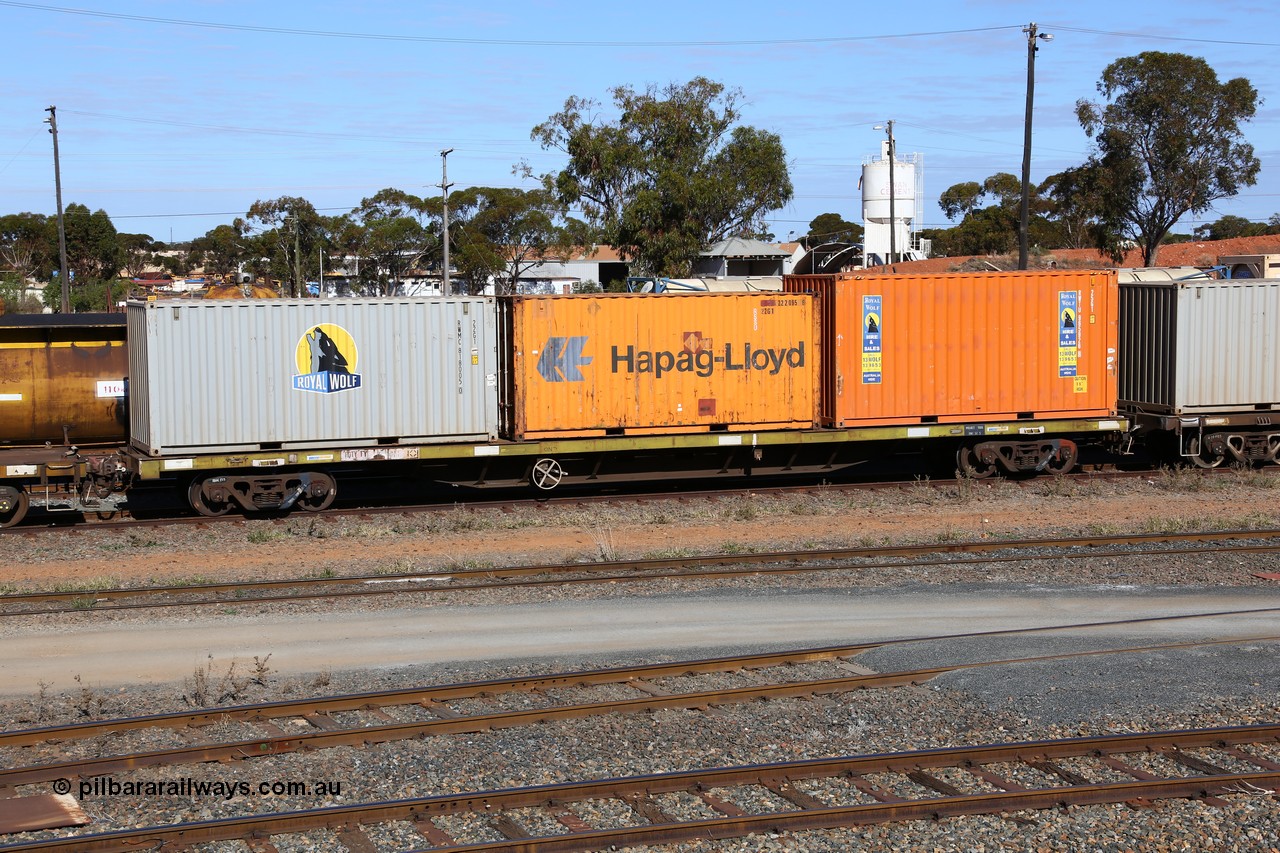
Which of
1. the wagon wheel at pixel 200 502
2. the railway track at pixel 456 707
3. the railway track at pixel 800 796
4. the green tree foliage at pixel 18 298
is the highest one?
the green tree foliage at pixel 18 298

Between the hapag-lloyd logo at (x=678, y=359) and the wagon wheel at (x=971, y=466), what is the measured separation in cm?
334

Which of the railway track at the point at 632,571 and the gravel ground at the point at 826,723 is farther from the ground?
the railway track at the point at 632,571

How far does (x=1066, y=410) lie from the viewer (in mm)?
19766

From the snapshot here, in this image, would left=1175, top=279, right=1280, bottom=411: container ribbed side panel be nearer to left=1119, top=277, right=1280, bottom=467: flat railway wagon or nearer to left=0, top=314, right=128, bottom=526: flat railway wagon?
left=1119, top=277, right=1280, bottom=467: flat railway wagon

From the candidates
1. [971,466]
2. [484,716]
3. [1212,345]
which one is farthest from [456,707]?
[1212,345]

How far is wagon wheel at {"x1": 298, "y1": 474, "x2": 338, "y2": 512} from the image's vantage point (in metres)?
17.5

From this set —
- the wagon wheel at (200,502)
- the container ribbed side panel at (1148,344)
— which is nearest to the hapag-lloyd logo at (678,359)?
the wagon wheel at (200,502)

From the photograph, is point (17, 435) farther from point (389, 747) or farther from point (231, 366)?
point (389, 747)

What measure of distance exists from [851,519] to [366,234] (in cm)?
5118

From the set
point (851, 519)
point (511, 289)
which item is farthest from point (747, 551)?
point (511, 289)

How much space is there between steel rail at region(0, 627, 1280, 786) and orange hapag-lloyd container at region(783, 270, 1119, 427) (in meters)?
9.05

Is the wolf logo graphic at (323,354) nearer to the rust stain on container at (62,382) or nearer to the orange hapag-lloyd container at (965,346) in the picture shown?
the rust stain on container at (62,382)

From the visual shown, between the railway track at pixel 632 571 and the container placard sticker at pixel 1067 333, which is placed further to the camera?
the container placard sticker at pixel 1067 333

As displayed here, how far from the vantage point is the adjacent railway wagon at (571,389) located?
55.0 feet
